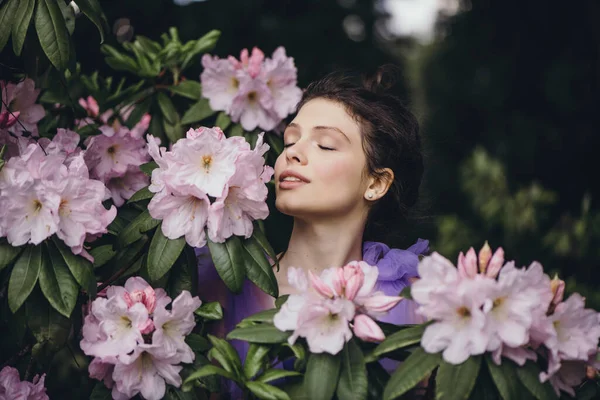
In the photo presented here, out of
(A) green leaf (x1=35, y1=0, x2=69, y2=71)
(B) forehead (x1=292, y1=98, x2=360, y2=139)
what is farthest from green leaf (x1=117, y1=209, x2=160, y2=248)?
(B) forehead (x1=292, y1=98, x2=360, y2=139)

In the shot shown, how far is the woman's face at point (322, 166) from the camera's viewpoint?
2.13 meters

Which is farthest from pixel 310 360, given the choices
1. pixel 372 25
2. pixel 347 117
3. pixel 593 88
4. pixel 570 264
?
pixel 593 88

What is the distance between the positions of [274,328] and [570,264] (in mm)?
2688

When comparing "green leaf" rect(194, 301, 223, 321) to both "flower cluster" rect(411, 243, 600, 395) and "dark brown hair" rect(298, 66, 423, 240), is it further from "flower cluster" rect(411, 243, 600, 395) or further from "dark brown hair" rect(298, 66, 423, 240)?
"dark brown hair" rect(298, 66, 423, 240)

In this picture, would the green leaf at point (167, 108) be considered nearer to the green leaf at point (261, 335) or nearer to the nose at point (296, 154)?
the nose at point (296, 154)

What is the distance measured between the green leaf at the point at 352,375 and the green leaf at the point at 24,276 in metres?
0.75

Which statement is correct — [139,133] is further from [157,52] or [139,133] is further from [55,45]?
[55,45]

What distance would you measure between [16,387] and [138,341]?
0.42 m

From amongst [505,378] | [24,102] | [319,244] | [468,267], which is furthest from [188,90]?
[505,378]

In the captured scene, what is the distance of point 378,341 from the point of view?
1717 millimetres

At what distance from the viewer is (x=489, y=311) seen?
159 cm

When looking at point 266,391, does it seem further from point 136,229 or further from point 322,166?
point 322,166

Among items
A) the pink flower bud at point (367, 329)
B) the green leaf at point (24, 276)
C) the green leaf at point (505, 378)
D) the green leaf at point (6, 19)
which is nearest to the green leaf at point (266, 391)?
the pink flower bud at point (367, 329)

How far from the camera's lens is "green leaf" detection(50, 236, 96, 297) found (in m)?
1.81
